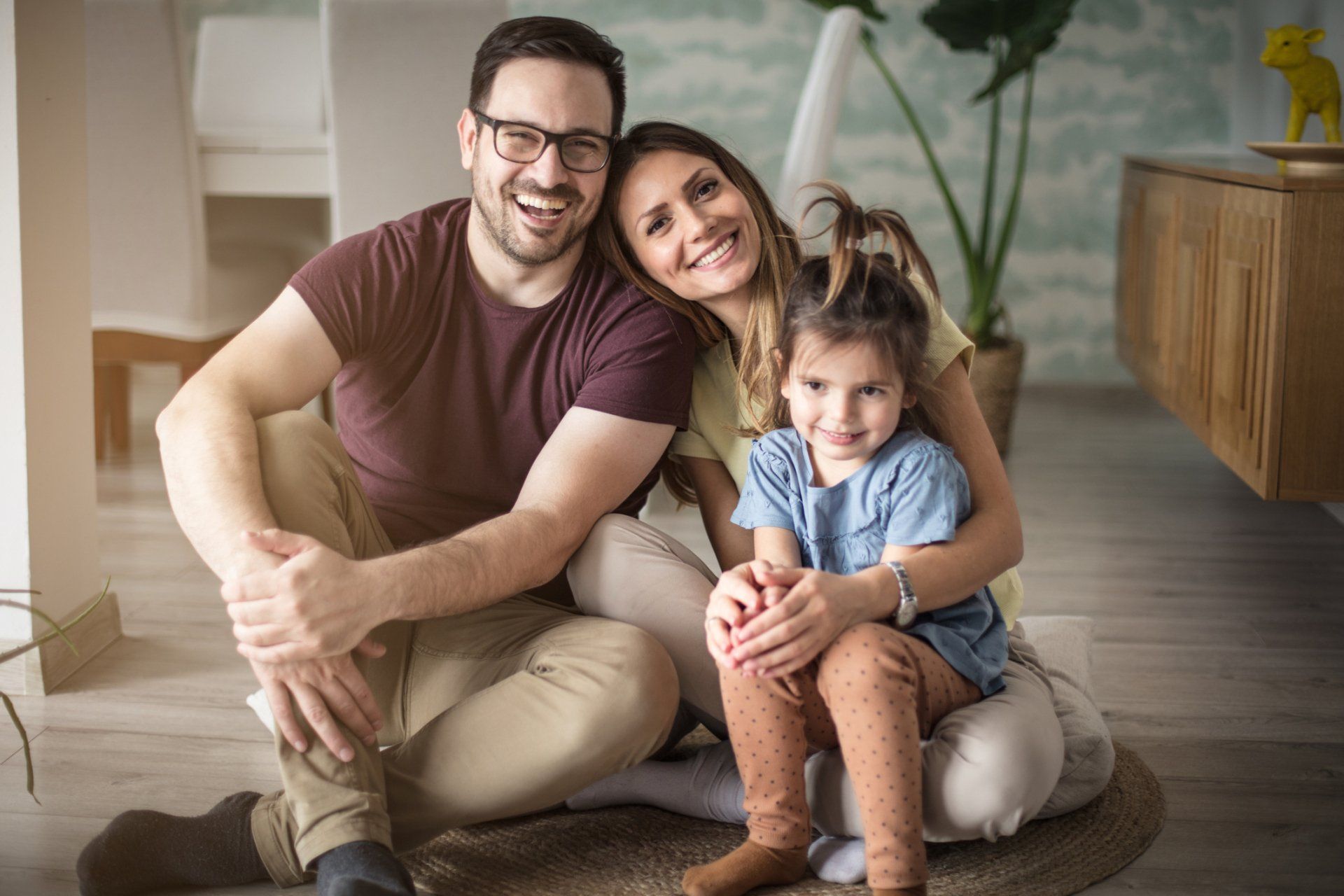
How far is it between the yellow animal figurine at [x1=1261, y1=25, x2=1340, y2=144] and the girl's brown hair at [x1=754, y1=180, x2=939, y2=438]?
61.5 inches

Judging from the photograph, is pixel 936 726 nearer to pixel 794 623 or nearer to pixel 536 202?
pixel 794 623

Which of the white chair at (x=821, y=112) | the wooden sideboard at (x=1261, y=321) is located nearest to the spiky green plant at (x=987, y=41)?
the white chair at (x=821, y=112)

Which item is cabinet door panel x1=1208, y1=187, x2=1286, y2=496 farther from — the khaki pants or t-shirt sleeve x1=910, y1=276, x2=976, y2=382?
the khaki pants

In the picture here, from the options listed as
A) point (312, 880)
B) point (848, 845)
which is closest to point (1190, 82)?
point (848, 845)

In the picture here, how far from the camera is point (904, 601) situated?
137cm

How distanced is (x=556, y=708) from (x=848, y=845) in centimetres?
37

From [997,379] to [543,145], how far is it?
2186 millimetres

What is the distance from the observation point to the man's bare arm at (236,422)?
1402mm

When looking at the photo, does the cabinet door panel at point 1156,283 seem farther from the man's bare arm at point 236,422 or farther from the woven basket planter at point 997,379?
the man's bare arm at point 236,422

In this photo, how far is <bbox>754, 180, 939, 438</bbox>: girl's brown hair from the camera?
1409 millimetres

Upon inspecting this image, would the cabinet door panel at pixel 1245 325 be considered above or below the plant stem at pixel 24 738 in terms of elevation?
above

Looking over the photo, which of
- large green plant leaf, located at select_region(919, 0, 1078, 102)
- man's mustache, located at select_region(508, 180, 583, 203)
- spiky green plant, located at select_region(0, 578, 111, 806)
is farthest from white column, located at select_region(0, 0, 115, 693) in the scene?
large green plant leaf, located at select_region(919, 0, 1078, 102)

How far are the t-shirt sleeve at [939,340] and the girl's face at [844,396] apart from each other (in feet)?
0.37

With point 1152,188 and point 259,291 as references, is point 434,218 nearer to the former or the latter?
point 259,291
